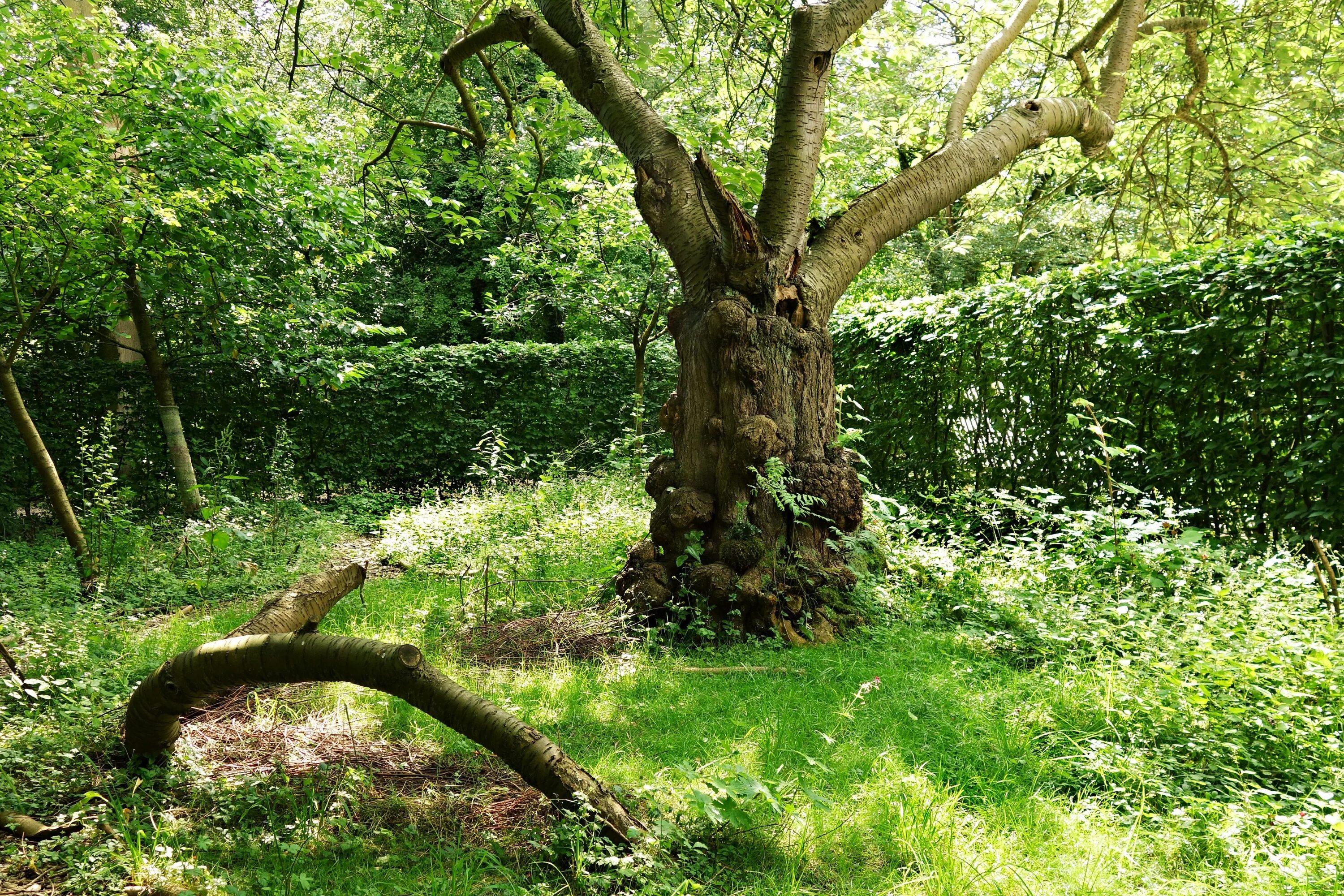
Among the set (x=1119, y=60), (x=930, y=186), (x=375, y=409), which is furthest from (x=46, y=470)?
(x=1119, y=60)

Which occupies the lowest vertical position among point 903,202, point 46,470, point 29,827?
point 29,827

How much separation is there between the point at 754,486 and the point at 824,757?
2.03 meters

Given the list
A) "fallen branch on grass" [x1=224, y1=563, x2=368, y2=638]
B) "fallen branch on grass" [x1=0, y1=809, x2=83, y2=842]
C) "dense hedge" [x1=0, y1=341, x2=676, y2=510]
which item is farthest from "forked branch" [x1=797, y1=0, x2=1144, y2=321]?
"dense hedge" [x1=0, y1=341, x2=676, y2=510]

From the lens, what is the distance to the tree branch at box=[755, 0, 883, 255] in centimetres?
518

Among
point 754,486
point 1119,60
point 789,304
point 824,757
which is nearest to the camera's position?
point 824,757

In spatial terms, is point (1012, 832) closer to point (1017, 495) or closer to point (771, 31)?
point (1017, 495)

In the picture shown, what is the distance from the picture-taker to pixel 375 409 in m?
12.0

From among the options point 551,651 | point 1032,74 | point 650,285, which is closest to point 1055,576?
point 551,651

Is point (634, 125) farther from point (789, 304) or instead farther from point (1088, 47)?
point (1088, 47)

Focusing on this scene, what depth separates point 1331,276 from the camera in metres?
4.61

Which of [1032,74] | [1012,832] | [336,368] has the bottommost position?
[1012,832]

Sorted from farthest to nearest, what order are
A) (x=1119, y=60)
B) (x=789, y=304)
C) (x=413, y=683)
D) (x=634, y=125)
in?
(x=1119, y=60)
(x=634, y=125)
(x=789, y=304)
(x=413, y=683)

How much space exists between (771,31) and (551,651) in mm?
6636

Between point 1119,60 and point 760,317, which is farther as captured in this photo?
point 1119,60
